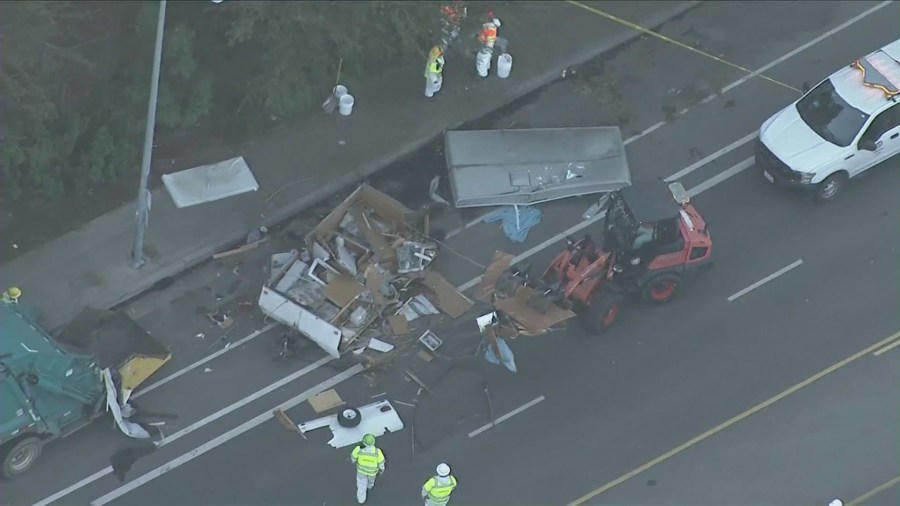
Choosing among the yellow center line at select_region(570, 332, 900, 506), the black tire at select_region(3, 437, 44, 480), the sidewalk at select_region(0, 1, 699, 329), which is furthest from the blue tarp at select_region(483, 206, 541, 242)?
the black tire at select_region(3, 437, 44, 480)

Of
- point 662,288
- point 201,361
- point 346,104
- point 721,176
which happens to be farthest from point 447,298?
point 721,176

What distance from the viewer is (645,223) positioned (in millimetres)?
16969

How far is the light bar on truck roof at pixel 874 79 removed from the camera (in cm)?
1902

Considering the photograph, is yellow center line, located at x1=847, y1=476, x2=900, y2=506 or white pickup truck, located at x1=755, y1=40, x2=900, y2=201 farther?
white pickup truck, located at x1=755, y1=40, x2=900, y2=201

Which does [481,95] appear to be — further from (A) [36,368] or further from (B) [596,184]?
(A) [36,368]

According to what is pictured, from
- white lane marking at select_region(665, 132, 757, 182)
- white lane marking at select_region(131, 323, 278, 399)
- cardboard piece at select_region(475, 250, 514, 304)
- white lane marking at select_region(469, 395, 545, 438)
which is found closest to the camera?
white lane marking at select_region(469, 395, 545, 438)

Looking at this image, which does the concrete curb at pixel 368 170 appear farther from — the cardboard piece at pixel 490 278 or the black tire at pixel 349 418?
the black tire at pixel 349 418

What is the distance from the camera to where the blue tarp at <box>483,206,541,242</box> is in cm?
1934

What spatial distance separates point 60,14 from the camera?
1945cm

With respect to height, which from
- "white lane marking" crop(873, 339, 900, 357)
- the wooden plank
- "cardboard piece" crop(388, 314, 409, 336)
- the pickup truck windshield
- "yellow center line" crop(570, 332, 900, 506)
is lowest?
"yellow center line" crop(570, 332, 900, 506)

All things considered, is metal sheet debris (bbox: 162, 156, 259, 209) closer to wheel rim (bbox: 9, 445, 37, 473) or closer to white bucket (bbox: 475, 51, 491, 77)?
white bucket (bbox: 475, 51, 491, 77)

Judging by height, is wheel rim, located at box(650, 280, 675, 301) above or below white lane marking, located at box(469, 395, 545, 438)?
above

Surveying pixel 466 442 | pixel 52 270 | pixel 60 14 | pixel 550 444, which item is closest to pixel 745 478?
pixel 550 444

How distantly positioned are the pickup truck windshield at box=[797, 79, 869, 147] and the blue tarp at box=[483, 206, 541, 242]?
508 cm
